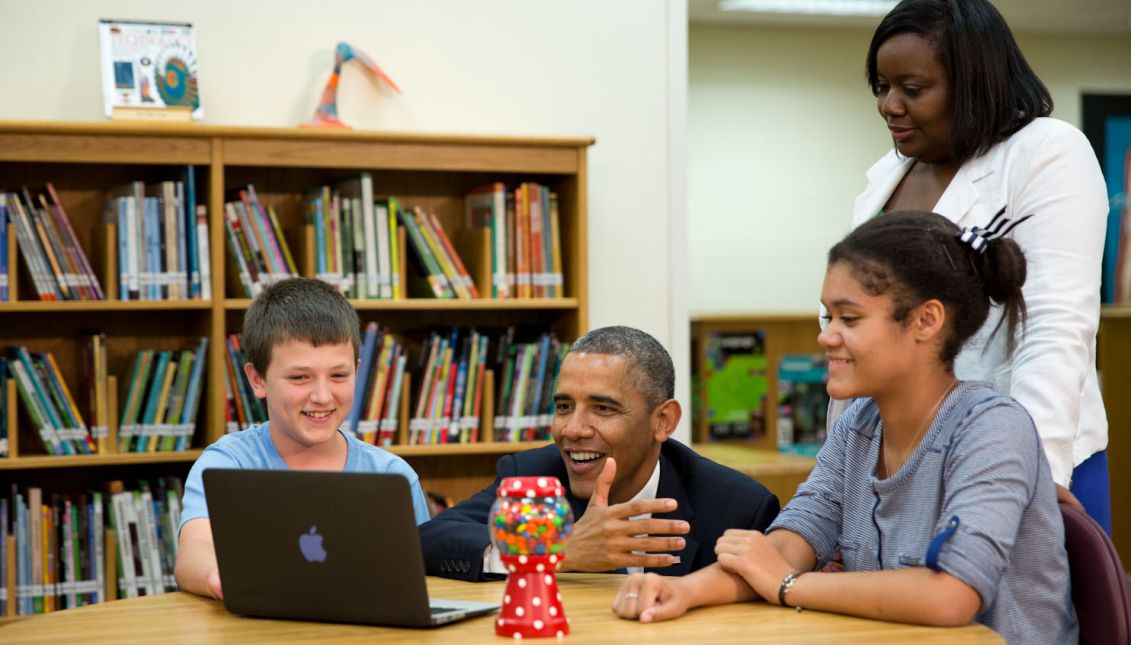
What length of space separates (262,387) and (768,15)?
5.88m

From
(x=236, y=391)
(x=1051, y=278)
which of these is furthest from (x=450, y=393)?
(x=1051, y=278)

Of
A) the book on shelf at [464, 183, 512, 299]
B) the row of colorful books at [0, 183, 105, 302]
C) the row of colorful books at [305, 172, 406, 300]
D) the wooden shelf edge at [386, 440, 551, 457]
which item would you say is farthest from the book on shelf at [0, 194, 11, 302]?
the book on shelf at [464, 183, 512, 299]

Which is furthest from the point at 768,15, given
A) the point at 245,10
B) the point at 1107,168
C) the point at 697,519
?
the point at 697,519

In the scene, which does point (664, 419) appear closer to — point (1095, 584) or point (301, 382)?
point (301, 382)

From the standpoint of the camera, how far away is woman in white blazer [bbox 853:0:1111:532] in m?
1.88

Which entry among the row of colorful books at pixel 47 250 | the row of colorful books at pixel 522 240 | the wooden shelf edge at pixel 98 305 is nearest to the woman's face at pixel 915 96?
the row of colorful books at pixel 522 240

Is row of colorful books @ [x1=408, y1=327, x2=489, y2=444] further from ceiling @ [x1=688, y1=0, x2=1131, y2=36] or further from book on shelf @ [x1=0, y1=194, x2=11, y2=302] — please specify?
ceiling @ [x1=688, y1=0, x2=1131, y2=36]

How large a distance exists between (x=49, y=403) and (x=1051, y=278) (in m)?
2.72

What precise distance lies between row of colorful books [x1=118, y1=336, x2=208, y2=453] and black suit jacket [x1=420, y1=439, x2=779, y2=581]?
1.58 meters

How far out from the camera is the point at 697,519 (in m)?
2.24

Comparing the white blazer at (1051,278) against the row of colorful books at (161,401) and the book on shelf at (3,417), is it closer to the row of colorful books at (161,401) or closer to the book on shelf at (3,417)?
the row of colorful books at (161,401)

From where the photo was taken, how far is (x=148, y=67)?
146 inches

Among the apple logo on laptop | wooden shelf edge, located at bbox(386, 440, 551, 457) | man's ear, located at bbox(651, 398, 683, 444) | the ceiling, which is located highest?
the ceiling

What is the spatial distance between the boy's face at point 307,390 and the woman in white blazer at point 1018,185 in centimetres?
100
